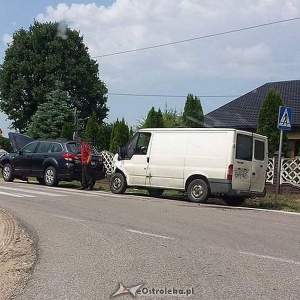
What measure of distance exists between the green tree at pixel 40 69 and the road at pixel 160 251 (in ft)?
118

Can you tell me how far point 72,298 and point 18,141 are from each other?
76.4 ft

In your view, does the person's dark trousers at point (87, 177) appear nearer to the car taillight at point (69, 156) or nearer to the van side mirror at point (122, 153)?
the car taillight at point (69, 156)

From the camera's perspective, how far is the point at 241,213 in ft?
42.8

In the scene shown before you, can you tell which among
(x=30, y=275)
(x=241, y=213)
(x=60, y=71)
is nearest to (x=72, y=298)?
(x=30, y=275)

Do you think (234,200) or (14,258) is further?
(234,200)

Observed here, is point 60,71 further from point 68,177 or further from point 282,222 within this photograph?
point 282,222

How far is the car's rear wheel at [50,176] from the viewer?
63.9ft

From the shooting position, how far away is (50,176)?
19.6 m

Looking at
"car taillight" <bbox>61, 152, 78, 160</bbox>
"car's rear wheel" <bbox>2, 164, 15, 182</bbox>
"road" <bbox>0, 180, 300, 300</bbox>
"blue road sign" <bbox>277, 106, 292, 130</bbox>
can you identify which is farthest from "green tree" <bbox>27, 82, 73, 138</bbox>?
"road" <bbox>0, 180, 300, 300</bbox>

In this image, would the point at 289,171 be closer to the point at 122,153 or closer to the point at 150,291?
the point at 122,153

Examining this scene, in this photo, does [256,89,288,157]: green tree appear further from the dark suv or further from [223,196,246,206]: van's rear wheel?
the dark suv

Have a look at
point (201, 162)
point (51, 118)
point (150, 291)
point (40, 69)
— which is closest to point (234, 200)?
point (201, 162)

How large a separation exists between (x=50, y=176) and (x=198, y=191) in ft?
22.3

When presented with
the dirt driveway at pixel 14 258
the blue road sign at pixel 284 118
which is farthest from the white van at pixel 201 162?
the dirt driveway at pixel 14 258
